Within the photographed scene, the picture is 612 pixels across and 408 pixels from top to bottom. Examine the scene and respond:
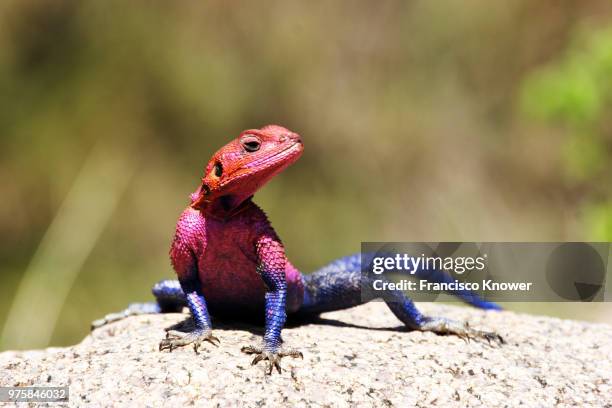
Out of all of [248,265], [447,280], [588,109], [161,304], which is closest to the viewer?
[248,265]

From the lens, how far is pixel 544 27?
7.86 metres

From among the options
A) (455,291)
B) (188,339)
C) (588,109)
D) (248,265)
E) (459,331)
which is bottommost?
(188,339)

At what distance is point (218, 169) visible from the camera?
2.84 meters

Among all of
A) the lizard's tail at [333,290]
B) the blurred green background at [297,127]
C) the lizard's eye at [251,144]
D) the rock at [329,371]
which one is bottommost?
the rock at [329,371]

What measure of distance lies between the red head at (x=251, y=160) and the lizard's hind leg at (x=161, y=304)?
2.50 feet

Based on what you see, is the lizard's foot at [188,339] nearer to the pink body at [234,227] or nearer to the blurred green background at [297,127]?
the pink body at [234,227]

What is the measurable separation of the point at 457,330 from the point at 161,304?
1412mm

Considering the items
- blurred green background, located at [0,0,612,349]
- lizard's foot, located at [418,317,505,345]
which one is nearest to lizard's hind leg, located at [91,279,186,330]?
lizard's foot, located at [418,317,505,345]

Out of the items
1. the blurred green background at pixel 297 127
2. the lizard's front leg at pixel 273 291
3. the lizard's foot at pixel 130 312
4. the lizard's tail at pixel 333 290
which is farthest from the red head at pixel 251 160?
the blurred green background at pixel 297 127

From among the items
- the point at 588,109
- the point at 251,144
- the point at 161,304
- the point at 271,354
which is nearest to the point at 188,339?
the point at 271,354

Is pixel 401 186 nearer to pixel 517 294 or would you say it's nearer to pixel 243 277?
pixel 517 294

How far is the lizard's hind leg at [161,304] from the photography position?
348 centimetres

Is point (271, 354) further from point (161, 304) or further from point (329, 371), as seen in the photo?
point (161, 304)

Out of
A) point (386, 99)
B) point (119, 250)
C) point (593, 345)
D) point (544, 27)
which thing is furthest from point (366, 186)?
point (593, 345)
